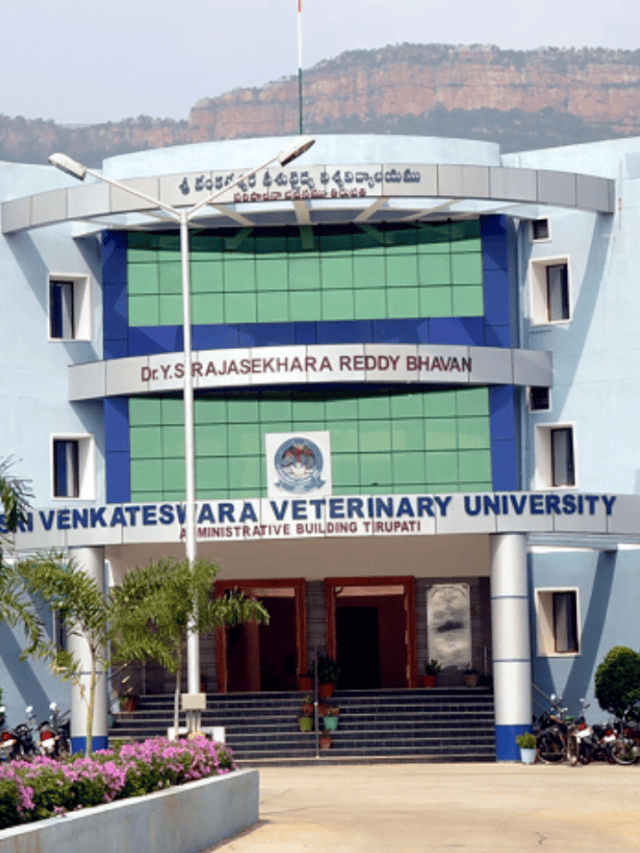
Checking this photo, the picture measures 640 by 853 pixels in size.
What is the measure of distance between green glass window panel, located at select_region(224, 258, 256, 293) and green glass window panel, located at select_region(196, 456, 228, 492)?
4339mm

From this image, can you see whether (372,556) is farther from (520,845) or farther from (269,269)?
(520,845)

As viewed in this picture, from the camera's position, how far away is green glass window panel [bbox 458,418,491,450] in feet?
125

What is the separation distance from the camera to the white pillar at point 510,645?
32531 millimetres

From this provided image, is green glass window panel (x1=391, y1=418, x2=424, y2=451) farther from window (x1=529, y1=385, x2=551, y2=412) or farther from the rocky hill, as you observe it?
the rocky hill

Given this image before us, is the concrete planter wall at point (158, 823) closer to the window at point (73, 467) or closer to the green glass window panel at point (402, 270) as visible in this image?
the window at point (73, 467)

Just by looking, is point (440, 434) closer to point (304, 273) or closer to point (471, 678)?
point (304, 273)

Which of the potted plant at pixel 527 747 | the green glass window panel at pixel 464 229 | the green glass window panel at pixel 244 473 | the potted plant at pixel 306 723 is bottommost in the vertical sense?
the potted plant at pixel 527 747

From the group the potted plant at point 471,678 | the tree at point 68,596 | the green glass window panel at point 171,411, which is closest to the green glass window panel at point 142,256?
the green glass window panel at point 171,411

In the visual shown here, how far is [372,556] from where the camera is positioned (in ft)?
127

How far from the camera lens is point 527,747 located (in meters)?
32.4

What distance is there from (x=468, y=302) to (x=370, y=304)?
8.08 feet

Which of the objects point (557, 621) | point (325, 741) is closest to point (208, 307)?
point (325, 741)

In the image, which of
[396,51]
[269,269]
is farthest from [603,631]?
[396,51]

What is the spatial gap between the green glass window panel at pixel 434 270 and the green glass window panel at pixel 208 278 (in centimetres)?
505
